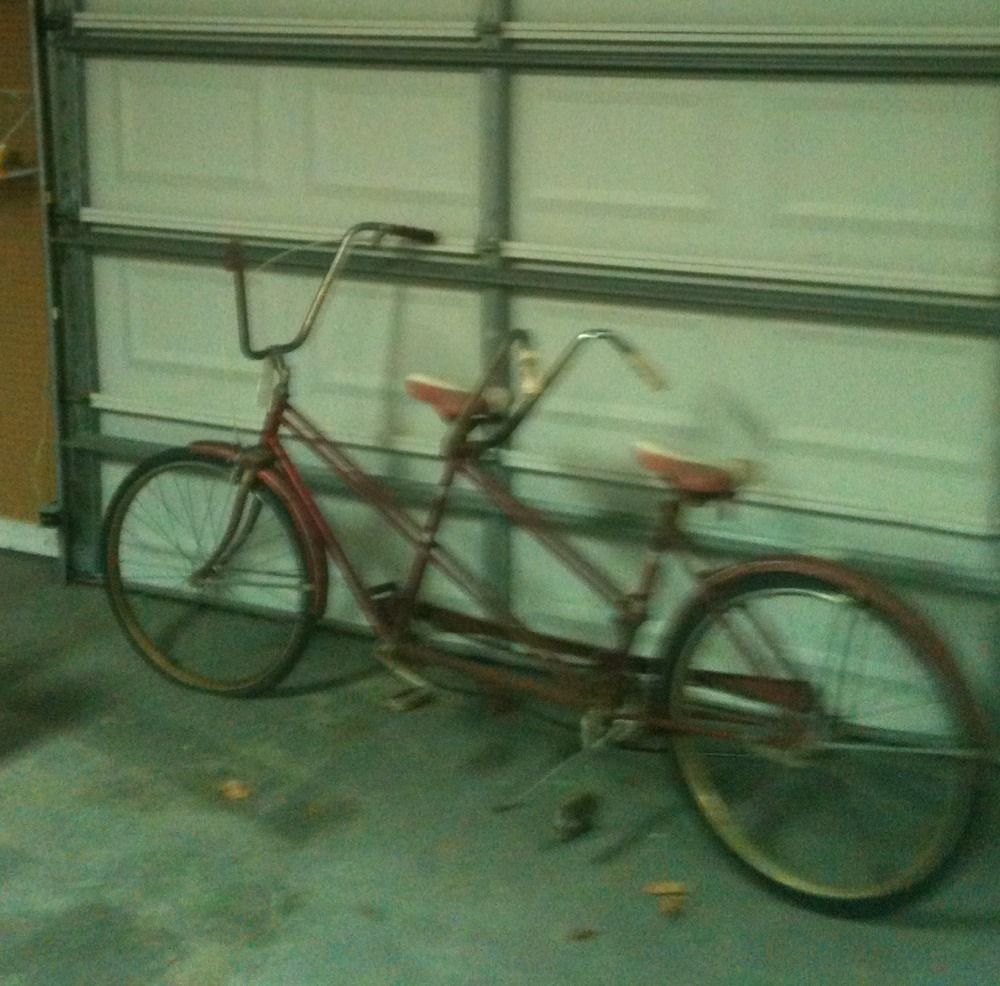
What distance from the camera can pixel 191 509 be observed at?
4.28 metres

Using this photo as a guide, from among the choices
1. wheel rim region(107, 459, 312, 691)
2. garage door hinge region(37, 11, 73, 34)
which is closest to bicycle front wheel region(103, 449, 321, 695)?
wheel rim region(107, 459, 312, 691)

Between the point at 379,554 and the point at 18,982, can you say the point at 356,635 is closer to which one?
the point at 379,554

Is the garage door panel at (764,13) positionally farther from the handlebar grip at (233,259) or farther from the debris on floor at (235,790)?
the debris on floor at (235,790)

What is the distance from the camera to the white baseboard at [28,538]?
4.75 m

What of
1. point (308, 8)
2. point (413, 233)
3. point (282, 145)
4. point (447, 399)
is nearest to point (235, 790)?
point (447, 399)

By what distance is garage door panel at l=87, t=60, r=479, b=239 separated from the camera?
12.4ft

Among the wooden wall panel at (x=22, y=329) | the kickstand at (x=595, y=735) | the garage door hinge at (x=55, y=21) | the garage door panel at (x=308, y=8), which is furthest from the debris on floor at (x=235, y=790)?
the garage door hinge at (x=55, y=21)

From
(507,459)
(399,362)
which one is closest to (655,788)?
(507,459)

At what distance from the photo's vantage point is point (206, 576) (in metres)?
3.83

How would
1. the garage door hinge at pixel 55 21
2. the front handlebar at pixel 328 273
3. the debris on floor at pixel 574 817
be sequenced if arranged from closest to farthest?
1. the debris on floor at pixel 574 817
2. the front handlebar at pixel 328 273
3. the garage door hinge at pixel 55 21

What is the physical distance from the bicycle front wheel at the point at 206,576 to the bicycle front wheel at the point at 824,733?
1.10 metres

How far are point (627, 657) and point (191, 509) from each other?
158cm

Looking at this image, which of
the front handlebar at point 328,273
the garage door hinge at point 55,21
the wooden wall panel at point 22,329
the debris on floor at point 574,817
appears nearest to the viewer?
the debris on floor at point 574,817

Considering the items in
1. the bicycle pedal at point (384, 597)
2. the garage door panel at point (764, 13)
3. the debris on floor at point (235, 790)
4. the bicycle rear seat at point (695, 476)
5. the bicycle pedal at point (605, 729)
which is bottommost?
the debris on floor at point (235, 790)
